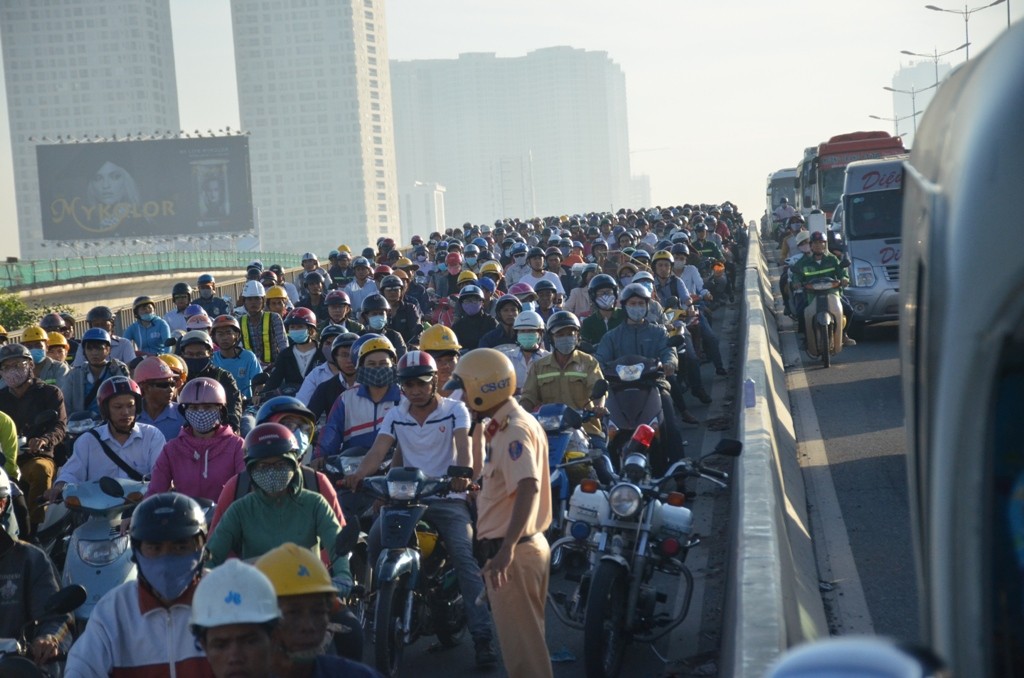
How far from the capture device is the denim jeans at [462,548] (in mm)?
8227

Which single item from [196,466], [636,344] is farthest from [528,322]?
[196,466]

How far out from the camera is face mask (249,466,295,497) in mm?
6953

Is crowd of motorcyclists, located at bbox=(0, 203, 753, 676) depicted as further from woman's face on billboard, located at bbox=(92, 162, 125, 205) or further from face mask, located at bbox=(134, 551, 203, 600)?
woman's face on billboard, located at bbox=(92, 162, 125, 205)

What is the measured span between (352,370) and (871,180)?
14.9 meters

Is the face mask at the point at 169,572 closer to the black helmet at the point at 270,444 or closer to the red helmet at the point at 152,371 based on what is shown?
the black helmet at the point at 270,444

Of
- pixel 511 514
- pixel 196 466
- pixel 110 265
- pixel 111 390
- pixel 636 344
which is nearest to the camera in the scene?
pixel 511 514

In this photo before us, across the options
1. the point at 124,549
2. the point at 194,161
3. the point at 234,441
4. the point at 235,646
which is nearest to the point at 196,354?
the point at 234,441

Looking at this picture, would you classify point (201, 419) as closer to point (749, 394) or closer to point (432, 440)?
point (432, 440)

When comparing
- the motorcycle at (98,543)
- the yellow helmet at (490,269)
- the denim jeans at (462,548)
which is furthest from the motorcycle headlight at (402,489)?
the yellow helmet at (490,269)

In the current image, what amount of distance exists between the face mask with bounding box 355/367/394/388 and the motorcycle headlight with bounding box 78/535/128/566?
2454 mm

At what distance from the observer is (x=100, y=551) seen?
778 centimetres

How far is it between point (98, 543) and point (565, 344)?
436 centimetres

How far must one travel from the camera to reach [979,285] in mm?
3414

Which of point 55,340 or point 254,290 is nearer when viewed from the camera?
point 55,340
